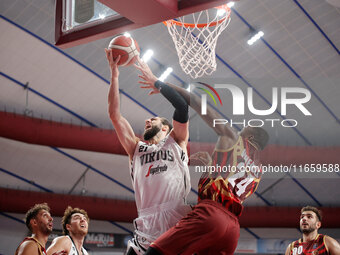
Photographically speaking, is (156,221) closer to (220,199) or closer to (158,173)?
(158,173)

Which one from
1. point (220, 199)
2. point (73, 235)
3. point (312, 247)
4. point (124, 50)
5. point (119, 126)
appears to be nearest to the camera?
point (220, 199)

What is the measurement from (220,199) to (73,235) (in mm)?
4153

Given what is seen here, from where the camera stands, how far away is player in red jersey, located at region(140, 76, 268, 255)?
437cm

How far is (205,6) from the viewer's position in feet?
17.6

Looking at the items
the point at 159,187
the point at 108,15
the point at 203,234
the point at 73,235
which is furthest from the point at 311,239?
the point at 108,15

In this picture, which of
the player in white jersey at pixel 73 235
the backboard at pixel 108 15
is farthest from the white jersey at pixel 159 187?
the player in white jersey at pixel 73 235

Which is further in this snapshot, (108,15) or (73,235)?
(73,235)

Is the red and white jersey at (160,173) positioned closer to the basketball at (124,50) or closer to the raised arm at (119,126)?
the raised arm at (119,126)

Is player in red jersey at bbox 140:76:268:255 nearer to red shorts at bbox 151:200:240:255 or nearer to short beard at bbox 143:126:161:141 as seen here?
red shorts at bbox 151:200:240:255

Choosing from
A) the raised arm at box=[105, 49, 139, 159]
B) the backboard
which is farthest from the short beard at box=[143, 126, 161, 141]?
the backboard

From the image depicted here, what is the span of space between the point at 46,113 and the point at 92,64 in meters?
2.42

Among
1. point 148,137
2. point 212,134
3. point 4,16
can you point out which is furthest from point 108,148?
point 148,137

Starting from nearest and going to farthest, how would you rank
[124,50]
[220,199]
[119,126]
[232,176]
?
1. [220,199]
2. [232,176]
3. [119,126]
4. [124,50]

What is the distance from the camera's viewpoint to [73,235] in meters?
8.13
